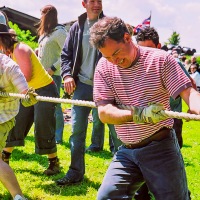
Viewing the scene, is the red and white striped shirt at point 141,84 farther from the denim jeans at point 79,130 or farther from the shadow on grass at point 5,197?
the shadow on grass at point 5,197

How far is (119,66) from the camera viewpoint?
9.20ft

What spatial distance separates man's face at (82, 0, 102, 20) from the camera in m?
4.46

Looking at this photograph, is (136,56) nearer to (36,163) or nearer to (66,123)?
(36,163)

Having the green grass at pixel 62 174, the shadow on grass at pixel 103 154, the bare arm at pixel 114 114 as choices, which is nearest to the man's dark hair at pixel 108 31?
the bare arm at pixel 114 114

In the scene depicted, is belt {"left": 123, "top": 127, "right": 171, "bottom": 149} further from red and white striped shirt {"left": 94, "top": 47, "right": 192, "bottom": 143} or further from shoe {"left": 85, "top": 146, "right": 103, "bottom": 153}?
shoe {"left": 85, "top": 146, "right": 103, "bottom": 153}

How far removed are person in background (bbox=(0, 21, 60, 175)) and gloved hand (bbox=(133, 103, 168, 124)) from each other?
5.99 ft

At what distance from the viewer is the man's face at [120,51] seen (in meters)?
2.67

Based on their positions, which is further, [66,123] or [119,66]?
[66,123]

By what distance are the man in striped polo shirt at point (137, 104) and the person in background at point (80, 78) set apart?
1.63m

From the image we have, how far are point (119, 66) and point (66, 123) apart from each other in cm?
637

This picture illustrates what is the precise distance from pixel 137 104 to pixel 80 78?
192 cm

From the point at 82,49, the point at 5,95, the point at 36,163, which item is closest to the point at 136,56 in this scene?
the point at 5,95

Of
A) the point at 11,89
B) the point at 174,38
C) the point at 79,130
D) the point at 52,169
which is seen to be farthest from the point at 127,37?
the point at 174,38

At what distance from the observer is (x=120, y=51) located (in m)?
2.67
